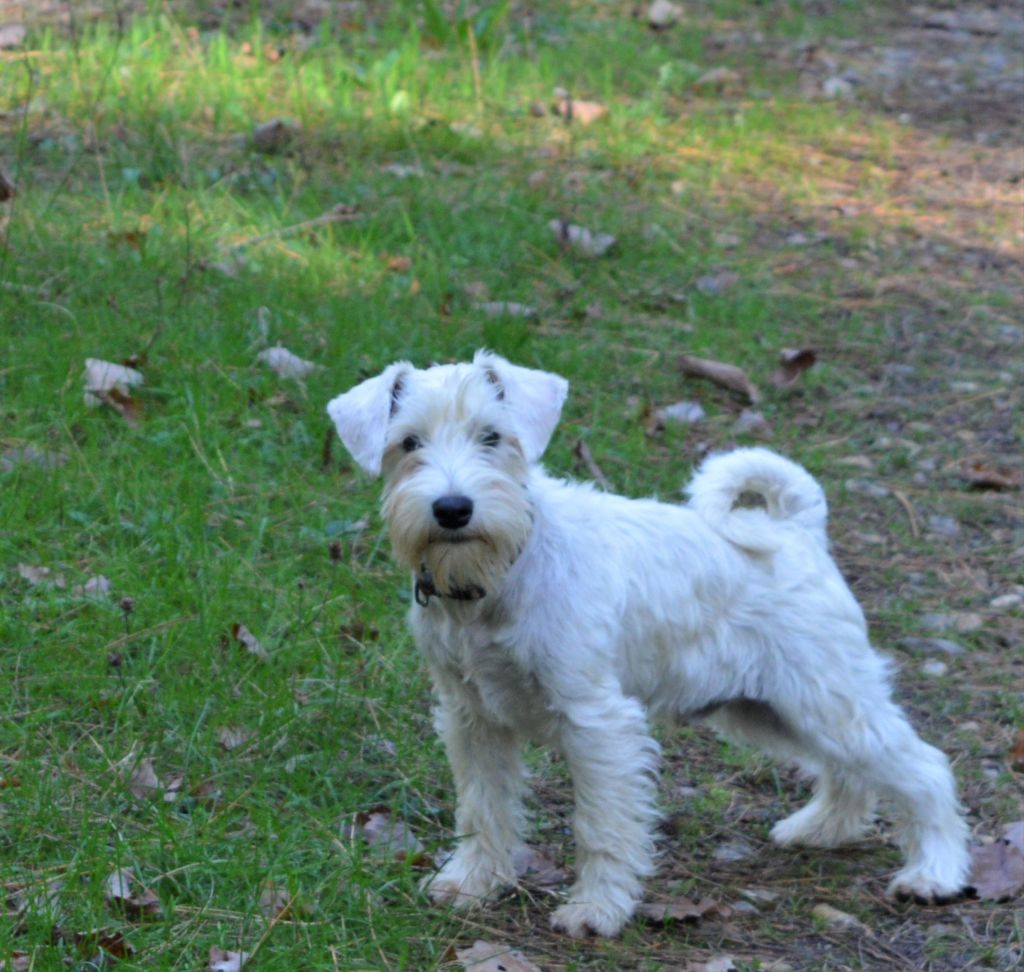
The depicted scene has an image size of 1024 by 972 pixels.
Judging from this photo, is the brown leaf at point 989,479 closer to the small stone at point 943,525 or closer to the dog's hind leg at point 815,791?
the small stone at point 943,525

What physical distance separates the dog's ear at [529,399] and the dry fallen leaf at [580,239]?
4.21 m

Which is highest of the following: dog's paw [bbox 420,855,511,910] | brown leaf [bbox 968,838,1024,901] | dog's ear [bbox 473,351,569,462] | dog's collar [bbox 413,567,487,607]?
dog's ear [bbox 473,351,569,462]

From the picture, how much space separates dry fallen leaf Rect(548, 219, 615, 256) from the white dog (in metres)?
3.81

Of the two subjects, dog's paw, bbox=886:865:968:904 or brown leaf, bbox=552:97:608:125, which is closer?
dog's paw, bbox=886:865:968:904

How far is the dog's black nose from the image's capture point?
3719 mm

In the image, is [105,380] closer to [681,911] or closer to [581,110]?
[681,911]

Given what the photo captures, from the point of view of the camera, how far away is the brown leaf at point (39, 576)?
503 cm

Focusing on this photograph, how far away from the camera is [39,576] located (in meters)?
5.07

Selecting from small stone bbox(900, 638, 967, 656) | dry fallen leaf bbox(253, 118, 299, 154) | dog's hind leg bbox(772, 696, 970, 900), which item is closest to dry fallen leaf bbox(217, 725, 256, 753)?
dog's hind leg bbox(772, 696, 970, 900)

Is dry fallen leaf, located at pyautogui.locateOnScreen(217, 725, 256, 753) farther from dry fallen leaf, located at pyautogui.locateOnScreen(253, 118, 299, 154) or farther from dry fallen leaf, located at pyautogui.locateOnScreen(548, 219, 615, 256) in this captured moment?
dry fallen leaf, located at pyautogui.locateOnScreen(253, 118, 299, 154)

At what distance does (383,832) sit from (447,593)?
78cm

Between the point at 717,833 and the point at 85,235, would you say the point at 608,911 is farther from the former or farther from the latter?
the point at 85,235

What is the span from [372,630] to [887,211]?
5.95m

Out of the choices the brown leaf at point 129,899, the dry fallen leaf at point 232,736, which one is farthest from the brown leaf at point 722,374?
the brown leaf at point 129,899
